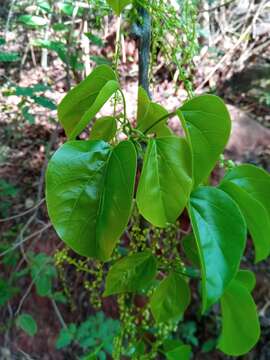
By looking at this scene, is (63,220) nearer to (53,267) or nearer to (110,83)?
(110,83)

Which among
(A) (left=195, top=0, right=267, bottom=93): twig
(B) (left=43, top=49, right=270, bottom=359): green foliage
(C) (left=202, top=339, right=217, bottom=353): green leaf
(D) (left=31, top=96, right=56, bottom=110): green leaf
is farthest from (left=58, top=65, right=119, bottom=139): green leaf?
(A) (left=195, top=0, right=267, bottom=93): twig

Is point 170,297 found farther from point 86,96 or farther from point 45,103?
point 45,103

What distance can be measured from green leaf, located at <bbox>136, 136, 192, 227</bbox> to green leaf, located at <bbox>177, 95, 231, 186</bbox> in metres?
0.02

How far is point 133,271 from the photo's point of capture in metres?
0.57

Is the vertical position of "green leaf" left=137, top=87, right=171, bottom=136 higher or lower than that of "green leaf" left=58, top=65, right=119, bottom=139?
lower

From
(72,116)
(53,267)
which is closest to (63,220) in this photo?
(72,116)

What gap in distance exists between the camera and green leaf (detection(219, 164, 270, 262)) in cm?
47

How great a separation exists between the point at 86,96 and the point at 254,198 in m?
0.23

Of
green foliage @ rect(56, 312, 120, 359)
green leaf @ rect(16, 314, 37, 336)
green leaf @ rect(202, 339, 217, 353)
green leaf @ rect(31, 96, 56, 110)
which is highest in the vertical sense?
green leaf @ rect(31, 96, 56, 110)

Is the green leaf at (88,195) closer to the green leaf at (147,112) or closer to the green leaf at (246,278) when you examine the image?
the green leaf at (147,112)

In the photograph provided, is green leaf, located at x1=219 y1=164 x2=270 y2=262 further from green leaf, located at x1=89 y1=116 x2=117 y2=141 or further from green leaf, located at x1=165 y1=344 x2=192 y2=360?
green leaf, located at x1=165 y1=344 x2=192 y2=360

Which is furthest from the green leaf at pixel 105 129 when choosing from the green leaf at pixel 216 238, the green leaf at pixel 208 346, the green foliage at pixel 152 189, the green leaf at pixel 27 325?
the green leaf at pixel 208 346

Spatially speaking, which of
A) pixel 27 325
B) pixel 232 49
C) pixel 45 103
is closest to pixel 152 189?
pixel 45 103

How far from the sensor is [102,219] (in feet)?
1.34
